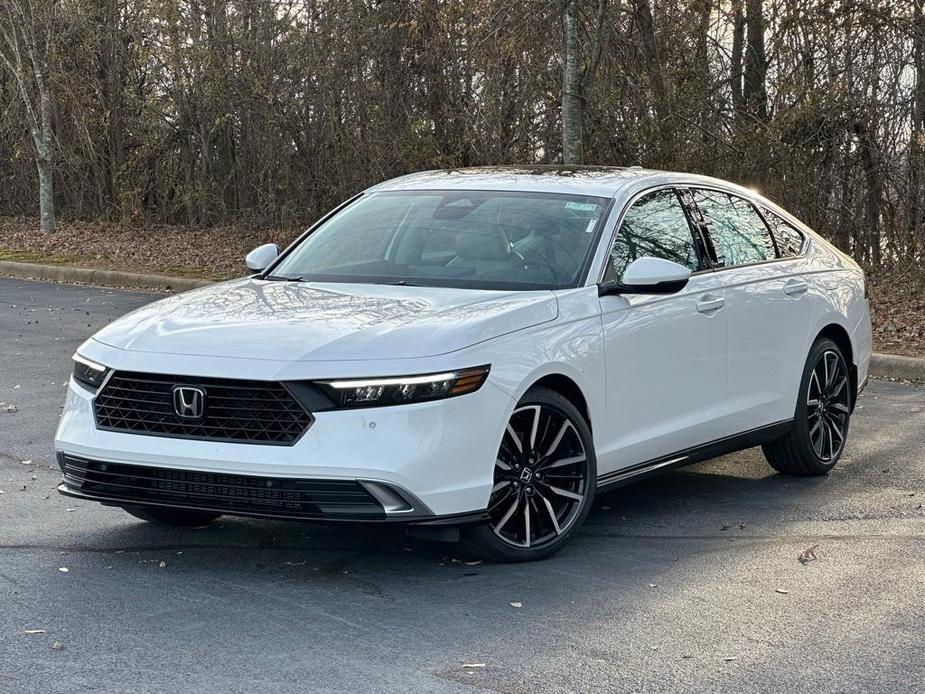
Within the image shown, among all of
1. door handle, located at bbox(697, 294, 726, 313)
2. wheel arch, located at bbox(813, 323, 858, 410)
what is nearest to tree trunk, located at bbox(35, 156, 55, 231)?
wheel arch, located at bbox(813, 323, 858, 410)

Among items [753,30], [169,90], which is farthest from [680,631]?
[169,90]

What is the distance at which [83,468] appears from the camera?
5.84 meters

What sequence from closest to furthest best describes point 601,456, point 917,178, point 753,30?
point 601,456, point 917,178, point 753,30

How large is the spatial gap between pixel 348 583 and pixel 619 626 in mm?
1092

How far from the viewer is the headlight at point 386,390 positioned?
5426mm

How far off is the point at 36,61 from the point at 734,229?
70.1 feet

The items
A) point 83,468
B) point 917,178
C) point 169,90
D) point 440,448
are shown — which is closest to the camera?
point 440,448

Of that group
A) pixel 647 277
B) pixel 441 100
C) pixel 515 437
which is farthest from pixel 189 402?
pixel 441 100

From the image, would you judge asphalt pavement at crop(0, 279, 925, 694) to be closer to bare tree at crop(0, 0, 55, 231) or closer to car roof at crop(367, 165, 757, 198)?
car roof at crop(367, 165, 757, 198)

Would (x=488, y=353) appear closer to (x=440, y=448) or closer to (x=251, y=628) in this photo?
(x=440, y=448)

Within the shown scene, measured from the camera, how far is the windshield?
21.6ft

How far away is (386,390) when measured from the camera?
17.8 ft

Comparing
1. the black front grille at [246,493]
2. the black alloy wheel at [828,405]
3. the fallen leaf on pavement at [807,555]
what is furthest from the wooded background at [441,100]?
the black front grille at [246,493]

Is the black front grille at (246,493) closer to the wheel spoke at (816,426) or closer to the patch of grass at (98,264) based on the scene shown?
the wheel spoke at (816,426)
